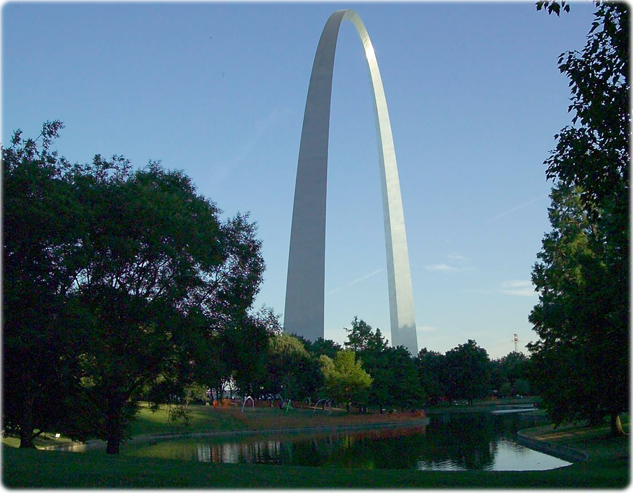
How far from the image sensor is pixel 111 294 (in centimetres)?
1933

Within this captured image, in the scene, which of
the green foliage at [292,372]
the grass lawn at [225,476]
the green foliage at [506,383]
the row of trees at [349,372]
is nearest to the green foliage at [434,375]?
the row of trees at [349,372]

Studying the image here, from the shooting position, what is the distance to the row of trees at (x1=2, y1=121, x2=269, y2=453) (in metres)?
16.8

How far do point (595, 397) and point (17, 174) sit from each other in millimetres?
18206

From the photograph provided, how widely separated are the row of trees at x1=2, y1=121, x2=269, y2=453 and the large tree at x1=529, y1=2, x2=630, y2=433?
32.8 ft

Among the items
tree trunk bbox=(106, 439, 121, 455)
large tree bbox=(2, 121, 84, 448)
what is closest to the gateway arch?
tree trunk bbox=(106, 439, 121, 455)

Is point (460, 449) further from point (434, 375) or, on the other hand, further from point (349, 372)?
point (434, 375)

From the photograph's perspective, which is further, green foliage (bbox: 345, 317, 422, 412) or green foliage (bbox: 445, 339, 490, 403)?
green foliage (bbox: 445, 339, 490, 403)

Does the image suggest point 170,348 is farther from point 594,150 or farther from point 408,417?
point 408,417

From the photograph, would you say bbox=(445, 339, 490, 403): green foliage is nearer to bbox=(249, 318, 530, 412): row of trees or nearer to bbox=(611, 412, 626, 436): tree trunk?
bbox=(249, 318, 530, 412): row of trees

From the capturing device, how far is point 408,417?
60938 millimetres

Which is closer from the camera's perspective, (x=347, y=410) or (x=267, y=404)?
(x=347, y=410)

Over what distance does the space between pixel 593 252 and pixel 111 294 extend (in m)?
17.4

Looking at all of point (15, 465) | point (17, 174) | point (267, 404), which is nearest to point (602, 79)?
point (15, 465)

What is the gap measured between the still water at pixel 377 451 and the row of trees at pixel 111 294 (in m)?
7.64
